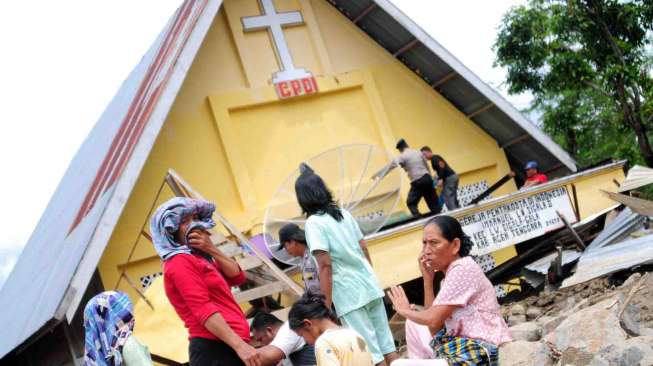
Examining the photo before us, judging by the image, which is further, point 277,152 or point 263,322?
point 277,152

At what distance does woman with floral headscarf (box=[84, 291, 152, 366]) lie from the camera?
4316 mm

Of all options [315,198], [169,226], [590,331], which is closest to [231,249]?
[315,198]

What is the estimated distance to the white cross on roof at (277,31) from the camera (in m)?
12.9

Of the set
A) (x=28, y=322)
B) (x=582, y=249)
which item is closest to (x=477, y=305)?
(x=28, y=322)

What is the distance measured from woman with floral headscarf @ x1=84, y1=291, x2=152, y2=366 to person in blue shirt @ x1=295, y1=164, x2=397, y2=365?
4.60 ft

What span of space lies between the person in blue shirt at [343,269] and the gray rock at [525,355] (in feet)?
3.28

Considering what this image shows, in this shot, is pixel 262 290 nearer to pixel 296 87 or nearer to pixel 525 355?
pixel 525 355

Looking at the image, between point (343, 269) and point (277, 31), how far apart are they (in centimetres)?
818

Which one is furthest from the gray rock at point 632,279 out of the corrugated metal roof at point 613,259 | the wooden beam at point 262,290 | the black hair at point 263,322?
the black hair at point 263,322

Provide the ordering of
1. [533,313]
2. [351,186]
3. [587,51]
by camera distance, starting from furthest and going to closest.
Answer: [587,51], [351,186], [533,313]

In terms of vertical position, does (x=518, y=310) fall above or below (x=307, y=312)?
below

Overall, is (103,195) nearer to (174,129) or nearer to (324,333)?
(174,129)

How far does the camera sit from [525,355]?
6051 millimetres

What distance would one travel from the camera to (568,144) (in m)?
23.2
